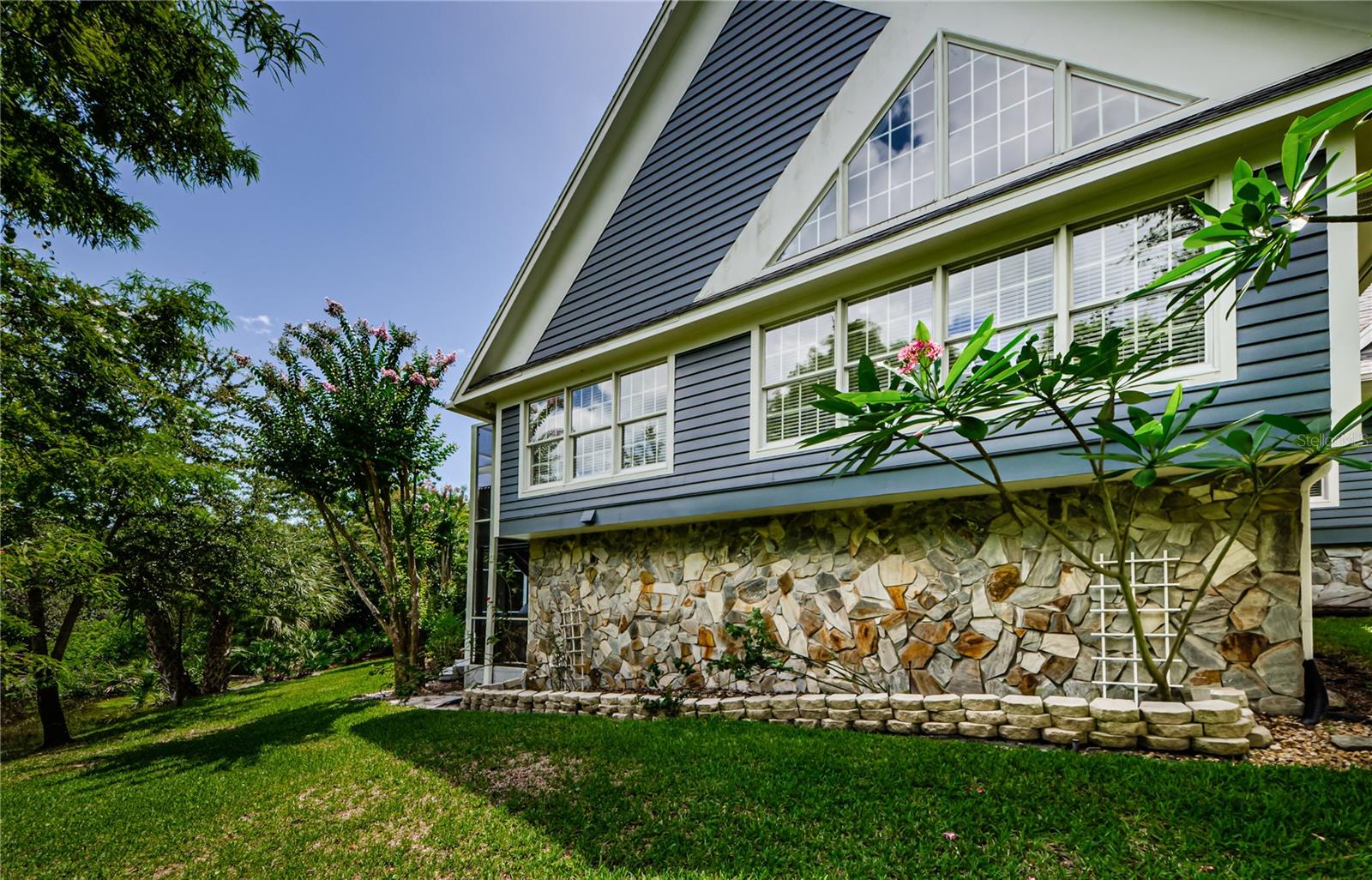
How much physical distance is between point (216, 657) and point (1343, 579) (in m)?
22.7

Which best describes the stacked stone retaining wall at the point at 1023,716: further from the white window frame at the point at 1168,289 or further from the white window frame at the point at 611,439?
the white window frame at the point at 611,439

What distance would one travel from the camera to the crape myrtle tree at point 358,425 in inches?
367

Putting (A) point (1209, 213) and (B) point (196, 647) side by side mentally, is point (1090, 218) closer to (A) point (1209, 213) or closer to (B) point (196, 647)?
(A) point (1209, 213)

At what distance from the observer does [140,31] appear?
4125 mm

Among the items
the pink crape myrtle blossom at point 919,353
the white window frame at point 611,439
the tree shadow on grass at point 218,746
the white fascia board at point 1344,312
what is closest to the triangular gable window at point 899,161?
the pink crape myrtle blossom at point 919,353

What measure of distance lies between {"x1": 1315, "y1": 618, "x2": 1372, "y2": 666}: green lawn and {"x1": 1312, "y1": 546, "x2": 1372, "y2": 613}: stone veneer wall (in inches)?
Result: 32.1

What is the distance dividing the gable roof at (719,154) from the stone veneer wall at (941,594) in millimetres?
3250

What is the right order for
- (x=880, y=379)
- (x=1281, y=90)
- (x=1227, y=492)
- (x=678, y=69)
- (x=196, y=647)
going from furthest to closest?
(x=196, y=647)
(x=678, y=69)
(x=880, y=379)
(x=1227, y=492)
(x=1281, y=90)

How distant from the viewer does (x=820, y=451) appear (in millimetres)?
5875

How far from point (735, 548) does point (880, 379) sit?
2680 millimetres

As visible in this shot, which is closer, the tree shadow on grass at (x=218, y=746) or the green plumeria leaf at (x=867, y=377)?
the green plumeria leaf at (x=867, y=377)

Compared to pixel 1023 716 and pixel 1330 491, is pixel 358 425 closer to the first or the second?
pixel 1023 716

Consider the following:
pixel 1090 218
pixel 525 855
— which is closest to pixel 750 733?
pixel 525 855

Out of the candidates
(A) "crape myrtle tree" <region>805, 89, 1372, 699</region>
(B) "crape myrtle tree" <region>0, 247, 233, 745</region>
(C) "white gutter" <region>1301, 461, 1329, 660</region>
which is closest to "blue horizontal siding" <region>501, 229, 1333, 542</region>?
(A) "crape myrtle tree" <region>805, 89, 1372, 699</region>
